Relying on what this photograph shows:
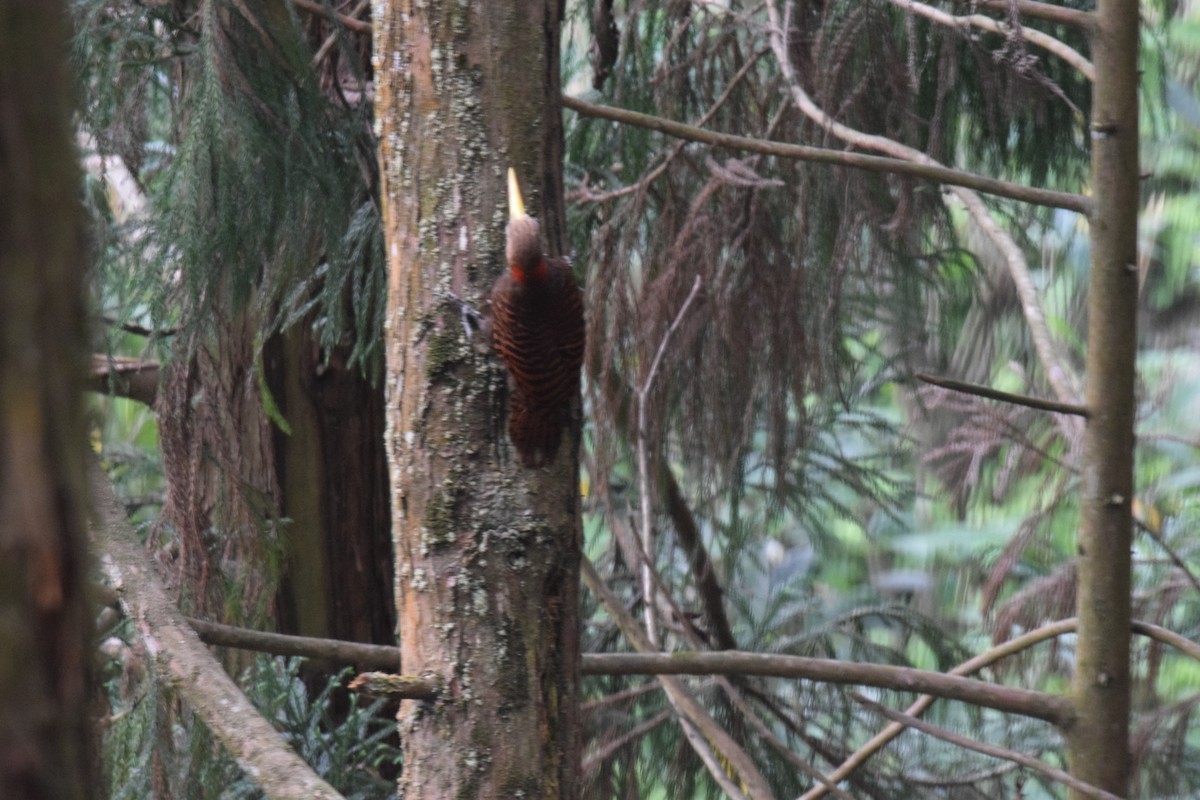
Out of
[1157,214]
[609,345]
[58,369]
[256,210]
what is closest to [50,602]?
[58,369]

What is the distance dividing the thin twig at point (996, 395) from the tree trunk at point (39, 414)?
3.47 ft

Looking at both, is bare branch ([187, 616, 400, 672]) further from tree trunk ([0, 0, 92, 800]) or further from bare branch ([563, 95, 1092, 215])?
tree trunk ([0, 0, 92, 800])

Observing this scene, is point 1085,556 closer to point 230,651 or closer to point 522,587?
point 522,587

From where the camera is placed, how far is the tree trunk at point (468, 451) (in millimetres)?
1475

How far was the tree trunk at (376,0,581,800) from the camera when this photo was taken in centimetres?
147

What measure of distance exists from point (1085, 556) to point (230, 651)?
191 centimetres

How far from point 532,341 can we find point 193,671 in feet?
2.02

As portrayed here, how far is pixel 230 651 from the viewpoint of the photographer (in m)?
2.70

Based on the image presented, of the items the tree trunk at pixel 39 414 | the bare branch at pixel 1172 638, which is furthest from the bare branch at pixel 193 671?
the bare branch at pixel 1172 638

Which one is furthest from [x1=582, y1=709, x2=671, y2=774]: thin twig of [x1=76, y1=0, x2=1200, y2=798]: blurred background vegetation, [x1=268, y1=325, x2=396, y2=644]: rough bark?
[x1=268, y1=325, x2=396, y2=644]: rough bark

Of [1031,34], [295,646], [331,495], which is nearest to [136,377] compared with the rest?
[331,495]

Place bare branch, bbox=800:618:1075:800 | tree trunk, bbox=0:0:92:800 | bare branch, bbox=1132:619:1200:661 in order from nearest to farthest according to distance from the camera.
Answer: tree trunk, bbox=0:0:92:800
bare branch, bbox=1132:619:1200:661
bare branch, bbox=800:618:1075:800

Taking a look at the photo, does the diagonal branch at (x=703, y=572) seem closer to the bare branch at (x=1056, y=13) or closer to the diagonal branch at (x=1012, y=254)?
the diagonal branch at (x=1012, y=254)

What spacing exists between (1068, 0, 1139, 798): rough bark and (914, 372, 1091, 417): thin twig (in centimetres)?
5
